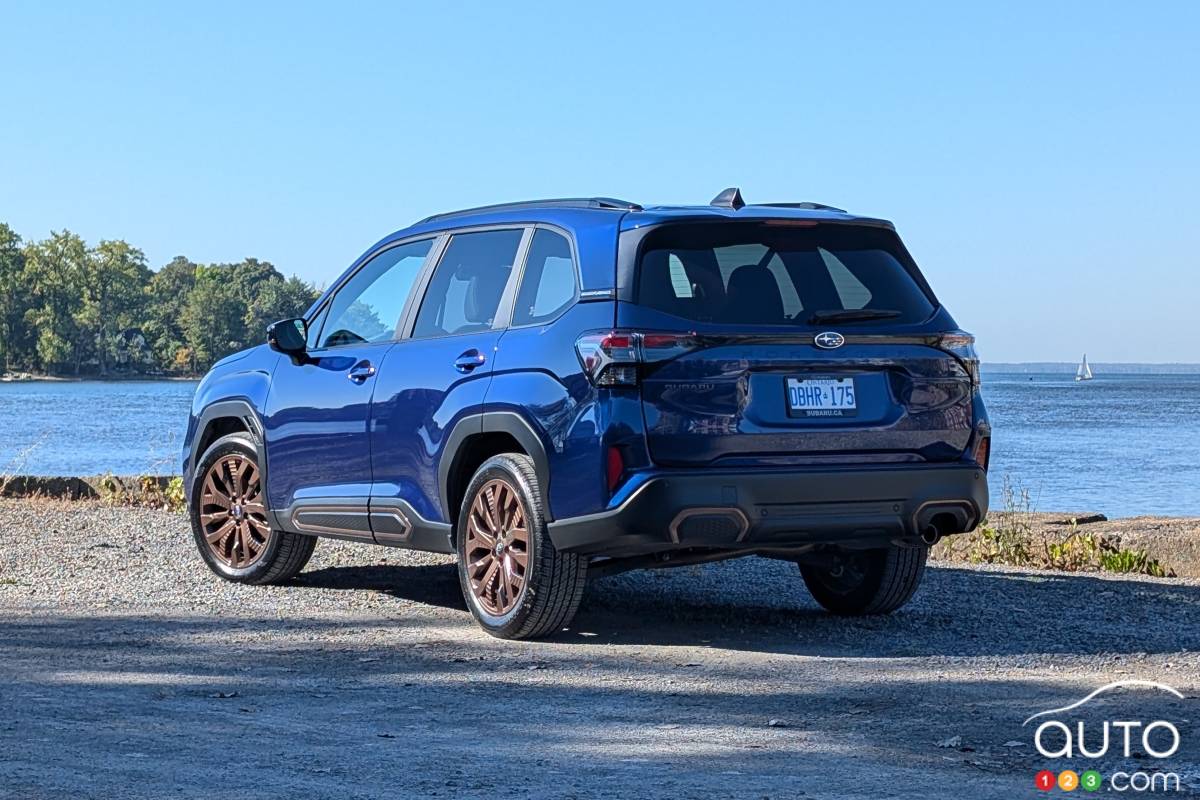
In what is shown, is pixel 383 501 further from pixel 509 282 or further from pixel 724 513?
pixel 724 513

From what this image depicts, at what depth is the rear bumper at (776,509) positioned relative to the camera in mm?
7266

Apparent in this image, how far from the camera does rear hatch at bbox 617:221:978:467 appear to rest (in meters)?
7.36

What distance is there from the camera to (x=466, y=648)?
7.90 m

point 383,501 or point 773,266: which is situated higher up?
point 773,266

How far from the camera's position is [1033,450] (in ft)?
157

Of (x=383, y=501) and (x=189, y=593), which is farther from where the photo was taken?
(x=189, y=593)

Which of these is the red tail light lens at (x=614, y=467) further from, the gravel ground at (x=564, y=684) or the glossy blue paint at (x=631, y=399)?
the gravel ground at (x=564, y=684)

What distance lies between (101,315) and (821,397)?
437 ft

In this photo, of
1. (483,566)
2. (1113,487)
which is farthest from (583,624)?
(1113,487)

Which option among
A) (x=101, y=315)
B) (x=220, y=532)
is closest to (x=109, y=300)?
(x=101, y=315)

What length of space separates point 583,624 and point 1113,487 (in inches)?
1084

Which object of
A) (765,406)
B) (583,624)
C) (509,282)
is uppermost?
(509,282)

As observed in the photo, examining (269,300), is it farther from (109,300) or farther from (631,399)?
(631,399)

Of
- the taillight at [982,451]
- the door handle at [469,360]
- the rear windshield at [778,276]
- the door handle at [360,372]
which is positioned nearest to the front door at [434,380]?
the door handle at [469,360]
